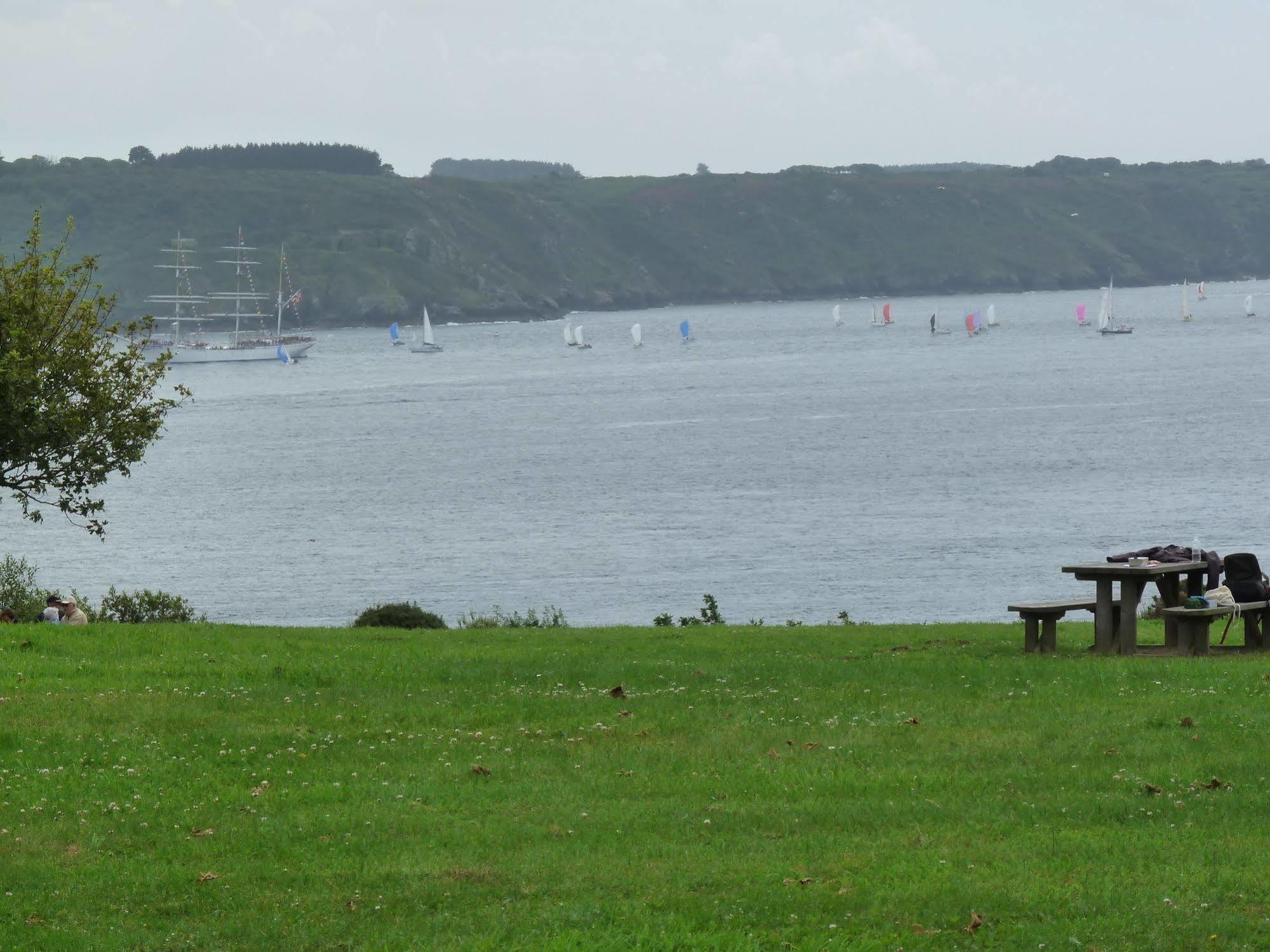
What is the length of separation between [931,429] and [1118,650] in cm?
8303

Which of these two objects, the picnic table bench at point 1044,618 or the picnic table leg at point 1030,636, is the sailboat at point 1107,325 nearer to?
the picnic table bench at point 1044,618

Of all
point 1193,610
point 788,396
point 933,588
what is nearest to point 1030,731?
point 1193,610

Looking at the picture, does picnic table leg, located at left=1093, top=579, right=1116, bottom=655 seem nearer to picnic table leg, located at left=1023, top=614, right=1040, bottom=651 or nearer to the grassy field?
picnic table leg, located at left=1023, top=614, right=1040, bottom=651

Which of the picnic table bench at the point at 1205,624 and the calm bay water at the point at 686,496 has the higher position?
the picnic table bench at the point at 1205,624

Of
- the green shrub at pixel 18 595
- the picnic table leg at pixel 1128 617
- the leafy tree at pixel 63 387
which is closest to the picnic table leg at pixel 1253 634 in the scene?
the picnic table leg at pixel 1128 617

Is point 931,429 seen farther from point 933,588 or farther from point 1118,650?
point 1118,650

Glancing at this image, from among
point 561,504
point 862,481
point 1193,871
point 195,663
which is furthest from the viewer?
point 862,481

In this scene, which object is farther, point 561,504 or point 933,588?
point 561,504

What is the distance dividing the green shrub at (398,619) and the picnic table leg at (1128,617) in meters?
13.6

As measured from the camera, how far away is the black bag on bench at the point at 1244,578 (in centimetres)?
1742

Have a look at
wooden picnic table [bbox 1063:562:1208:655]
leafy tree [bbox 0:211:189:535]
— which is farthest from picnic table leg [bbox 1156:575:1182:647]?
leafy tree [bbox 0:211:189:535]

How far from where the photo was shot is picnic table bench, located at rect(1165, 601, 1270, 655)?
663 inches

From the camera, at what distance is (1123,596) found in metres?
17.6

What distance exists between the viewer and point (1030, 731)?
504 inches
